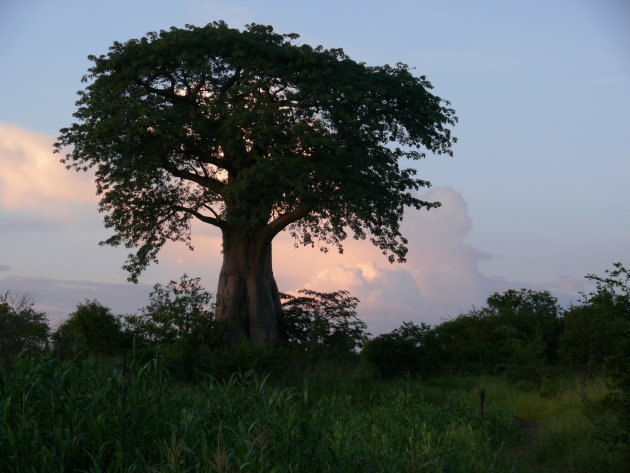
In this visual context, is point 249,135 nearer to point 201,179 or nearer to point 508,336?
point 201,179

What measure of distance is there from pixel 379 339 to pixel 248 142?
7.77 metres

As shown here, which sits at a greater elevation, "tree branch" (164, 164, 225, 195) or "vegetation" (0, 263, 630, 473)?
"tree branch" (164, 164, 225, 195)

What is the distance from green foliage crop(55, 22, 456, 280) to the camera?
23.6 meters

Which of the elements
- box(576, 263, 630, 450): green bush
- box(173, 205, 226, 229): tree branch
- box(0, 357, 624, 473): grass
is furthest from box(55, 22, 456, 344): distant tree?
box(0, 357, 624, 473): grass

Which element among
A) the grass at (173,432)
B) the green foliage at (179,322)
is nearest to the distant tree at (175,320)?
the green foliage at (179,322)

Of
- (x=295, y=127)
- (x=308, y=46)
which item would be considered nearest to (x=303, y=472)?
(x=295, y=127)

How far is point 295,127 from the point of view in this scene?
23219mm

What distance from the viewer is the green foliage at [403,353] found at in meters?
20.5

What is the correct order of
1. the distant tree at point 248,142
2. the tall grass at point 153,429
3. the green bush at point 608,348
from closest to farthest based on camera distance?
1. the tall grass at point 153,429
2. the green bush at point 608,348
3. the distant tree at point 248,142

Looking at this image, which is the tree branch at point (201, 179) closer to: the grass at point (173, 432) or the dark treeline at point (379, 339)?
the dark treeline at point (379, 339)

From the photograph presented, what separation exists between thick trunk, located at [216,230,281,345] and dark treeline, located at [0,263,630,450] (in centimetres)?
114

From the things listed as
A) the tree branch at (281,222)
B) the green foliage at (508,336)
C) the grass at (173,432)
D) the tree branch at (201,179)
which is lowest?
the grass at (173,432)

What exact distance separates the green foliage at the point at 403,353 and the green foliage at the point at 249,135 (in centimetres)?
444

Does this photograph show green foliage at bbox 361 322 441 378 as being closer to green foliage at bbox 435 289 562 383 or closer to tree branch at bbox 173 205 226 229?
green foliage at bbox 435 289 562 383
